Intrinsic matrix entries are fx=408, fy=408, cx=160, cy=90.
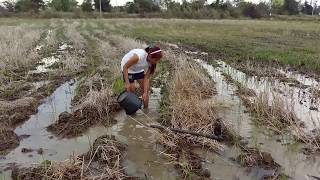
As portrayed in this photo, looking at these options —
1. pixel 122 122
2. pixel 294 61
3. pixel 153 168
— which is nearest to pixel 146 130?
pixel 122 122

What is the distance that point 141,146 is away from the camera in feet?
18.4

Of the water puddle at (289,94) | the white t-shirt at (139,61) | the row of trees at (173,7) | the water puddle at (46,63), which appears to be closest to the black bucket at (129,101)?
the white t-shirt at (139,61)

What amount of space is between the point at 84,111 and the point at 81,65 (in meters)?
4.76

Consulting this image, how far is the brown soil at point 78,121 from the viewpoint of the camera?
611 centimetres

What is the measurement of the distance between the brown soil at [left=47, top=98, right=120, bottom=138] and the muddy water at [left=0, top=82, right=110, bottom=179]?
126mm

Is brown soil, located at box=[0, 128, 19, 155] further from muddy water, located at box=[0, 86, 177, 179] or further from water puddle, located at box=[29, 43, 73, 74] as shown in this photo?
water puddle, located at box=[29, 43, 73, 74]

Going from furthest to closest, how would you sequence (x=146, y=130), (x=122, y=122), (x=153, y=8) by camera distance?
(x=153, y=8) < (x=122, y=122) < (x=146, y=130)

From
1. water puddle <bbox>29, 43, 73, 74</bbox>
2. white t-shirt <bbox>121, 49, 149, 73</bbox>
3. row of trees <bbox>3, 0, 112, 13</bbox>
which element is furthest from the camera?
row of trees <bbox>3, 0, 112, 13</bbox>

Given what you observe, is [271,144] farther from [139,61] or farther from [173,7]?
[173,7]

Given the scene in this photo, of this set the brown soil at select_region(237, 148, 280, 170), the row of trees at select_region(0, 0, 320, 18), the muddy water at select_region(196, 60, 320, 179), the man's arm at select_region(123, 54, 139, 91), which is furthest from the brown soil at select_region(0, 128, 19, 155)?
the row of trees at select_region(0, 0, 320, 18)

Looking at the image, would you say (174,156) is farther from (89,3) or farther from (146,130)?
(89,3)

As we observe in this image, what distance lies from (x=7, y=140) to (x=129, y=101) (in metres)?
1.85

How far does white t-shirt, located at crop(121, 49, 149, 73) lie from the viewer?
21.6 ft

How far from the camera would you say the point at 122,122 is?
21.9ft
